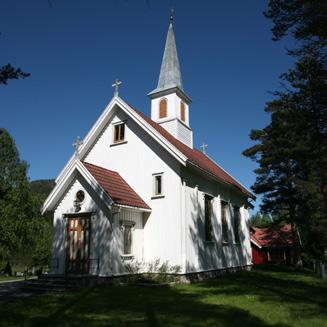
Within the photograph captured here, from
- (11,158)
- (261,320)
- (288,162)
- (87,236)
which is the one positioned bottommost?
(261,320)

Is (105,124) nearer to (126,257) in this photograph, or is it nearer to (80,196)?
(80,196)

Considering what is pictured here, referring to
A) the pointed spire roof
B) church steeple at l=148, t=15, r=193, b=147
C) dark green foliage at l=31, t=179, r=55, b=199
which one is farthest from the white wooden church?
dark green foliage at l=31, t=179, r=55, b=199

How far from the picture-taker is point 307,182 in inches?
1083

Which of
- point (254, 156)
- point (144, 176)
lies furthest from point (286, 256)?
point (144, 176)

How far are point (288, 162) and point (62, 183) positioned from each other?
21.4 metres

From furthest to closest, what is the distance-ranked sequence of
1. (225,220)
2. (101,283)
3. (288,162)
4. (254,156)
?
(254,156) < (288,162) < (225,220) < (101,283)

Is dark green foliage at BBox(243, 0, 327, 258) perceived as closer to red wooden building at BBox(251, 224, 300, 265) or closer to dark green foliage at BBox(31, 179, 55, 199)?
red wooden building at BBox(251, 224, 300, 265)

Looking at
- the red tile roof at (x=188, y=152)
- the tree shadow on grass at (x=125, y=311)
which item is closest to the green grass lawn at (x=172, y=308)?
the tree shadow on grass at (x=125, y=311)

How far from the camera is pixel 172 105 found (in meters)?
21.9

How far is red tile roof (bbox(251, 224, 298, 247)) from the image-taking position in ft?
131

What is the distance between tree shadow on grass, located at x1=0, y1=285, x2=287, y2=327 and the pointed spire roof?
548 inches

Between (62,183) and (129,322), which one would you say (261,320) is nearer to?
(129,322)

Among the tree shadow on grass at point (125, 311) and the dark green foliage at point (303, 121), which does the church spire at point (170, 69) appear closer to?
the dark green foliage at point (303, 121)

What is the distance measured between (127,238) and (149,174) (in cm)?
340
